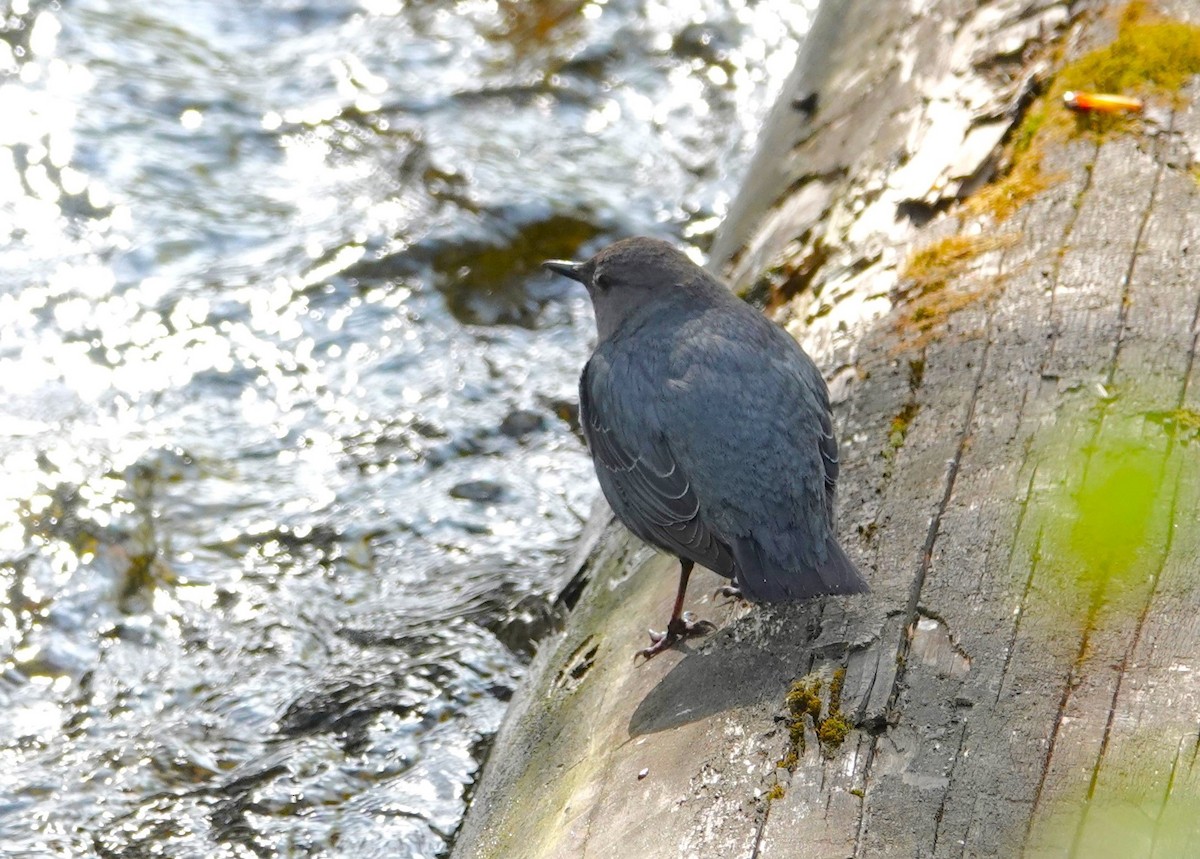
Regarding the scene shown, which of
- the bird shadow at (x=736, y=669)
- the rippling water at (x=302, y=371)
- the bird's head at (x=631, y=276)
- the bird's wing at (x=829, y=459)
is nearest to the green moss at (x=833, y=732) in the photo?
the bird shadow at (x=736, y=669)

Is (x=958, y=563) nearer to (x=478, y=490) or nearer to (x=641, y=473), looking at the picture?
(x=641, y=473)

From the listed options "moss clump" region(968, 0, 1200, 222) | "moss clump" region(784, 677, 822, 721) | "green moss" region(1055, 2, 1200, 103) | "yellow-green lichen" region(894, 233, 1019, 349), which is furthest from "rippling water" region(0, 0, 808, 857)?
"green moss" region(1055, 2, 1200, 103)

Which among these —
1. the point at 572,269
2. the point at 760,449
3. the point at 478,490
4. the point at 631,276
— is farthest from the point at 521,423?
the point at 760,449

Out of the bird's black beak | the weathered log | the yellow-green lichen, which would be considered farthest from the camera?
the bird's black beak

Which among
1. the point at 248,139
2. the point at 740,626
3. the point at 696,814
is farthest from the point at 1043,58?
the point at 248,139

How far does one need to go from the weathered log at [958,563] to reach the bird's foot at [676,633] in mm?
48

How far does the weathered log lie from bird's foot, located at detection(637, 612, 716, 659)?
0.05 metres

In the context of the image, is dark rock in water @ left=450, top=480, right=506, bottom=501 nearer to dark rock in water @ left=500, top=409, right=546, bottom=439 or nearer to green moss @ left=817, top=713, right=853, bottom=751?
dark rock in water @ left=500, top=409, right=546, bottom=439

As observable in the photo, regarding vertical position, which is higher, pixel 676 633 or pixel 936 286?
pixel 936 286

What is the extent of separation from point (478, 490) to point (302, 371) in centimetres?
109

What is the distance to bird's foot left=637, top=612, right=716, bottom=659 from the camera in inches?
126

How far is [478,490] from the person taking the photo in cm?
558

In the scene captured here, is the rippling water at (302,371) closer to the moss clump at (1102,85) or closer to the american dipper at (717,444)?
the american dipper at (717,444)

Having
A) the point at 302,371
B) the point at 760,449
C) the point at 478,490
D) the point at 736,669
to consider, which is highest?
the point at 760,449
